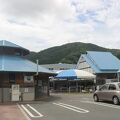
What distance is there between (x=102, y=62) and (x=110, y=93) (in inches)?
1612

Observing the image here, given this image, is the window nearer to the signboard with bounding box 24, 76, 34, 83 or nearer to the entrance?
the signboard with bounding box 24, 76, 34, 83

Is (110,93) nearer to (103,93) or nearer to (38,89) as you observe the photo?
(103,93)

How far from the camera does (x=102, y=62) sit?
69812 millimetres

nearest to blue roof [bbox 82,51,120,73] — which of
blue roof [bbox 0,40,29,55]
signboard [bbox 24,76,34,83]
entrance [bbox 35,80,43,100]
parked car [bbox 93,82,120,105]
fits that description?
entrance [bbox 35,80,43,100]

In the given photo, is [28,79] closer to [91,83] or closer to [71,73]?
[71,73]

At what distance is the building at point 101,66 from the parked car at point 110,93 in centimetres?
3424

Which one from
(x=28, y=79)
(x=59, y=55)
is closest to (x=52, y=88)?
(x=28, y=79)

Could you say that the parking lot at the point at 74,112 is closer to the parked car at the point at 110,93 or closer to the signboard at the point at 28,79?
the parked car at the point at 110,93

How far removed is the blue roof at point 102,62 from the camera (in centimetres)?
6738

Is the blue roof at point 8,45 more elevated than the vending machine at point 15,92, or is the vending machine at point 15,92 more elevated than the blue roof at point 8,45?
the blue roof at point 8,45

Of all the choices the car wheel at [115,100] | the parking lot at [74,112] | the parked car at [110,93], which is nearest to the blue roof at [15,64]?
the parked car at [110,93]

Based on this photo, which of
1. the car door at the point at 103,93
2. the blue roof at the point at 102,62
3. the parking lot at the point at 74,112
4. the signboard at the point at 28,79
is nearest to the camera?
the parking lot at the point at 74,112

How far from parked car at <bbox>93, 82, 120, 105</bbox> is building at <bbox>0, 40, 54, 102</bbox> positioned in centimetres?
850

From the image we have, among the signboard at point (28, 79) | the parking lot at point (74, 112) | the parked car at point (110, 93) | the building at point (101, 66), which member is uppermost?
the building at point (101, 66)
